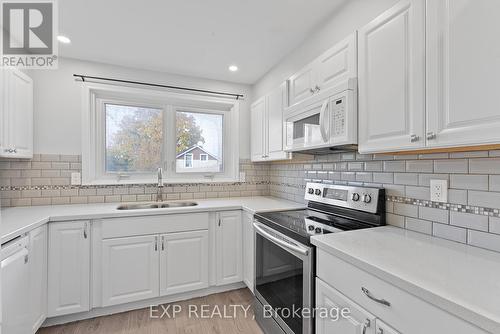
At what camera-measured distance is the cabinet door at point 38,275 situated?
1.60 meters

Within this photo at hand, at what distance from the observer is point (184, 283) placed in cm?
216

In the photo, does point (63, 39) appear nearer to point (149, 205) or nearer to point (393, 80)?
point (149, 205)

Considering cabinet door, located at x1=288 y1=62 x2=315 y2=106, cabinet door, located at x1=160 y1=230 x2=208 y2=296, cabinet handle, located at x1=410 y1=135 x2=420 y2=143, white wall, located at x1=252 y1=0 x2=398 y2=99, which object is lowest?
cabinet door, located at x1=160 y1=230 x2=208 y2=296

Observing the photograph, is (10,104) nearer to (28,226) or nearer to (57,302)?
(28,226)

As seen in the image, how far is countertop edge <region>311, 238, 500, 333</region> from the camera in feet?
1.94

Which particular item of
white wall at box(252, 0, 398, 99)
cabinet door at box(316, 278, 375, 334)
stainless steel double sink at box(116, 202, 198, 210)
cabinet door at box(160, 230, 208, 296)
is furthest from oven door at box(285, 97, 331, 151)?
stainless steel double sink at box(116, 202, 198, 210)

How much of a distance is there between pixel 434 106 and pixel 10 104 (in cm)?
283

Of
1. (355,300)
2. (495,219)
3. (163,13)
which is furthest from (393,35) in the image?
(163,13)

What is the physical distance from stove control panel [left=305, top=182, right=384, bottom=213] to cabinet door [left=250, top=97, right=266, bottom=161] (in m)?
0.79

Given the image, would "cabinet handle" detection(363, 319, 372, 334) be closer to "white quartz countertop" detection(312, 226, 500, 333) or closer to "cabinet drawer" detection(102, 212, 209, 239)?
"white quartz countertop" detection(312, 226, 500, 333)

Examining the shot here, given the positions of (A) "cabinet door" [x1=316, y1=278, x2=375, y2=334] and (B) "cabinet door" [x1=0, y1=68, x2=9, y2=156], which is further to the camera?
(B) "cabinet door" [x1=0, y1=68, x2=9, y2=156]

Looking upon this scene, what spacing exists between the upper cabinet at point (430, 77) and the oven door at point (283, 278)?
29.2 inches

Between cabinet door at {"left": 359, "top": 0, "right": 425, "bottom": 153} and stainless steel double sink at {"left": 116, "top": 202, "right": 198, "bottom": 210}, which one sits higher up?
→ cabinet door at {"left": 359, "top": 0, "right": 425, "bottom": 153}

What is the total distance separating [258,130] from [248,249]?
4.29ft
